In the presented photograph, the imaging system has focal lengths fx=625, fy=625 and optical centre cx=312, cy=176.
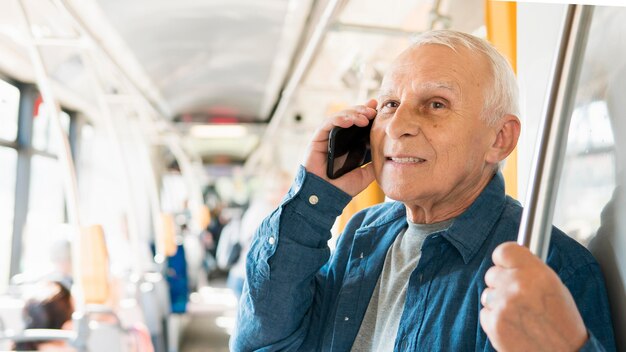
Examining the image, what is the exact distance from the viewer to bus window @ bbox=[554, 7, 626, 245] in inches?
40.5

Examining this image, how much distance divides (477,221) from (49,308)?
8.46ft

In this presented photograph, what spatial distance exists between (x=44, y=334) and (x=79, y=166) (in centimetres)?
332

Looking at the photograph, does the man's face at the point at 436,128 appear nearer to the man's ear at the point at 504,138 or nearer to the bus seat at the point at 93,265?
the man's ear at the point at 504,138

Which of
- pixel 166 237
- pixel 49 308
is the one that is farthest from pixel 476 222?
pixel 166 237

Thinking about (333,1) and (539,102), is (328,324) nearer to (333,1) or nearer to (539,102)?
(539,102)

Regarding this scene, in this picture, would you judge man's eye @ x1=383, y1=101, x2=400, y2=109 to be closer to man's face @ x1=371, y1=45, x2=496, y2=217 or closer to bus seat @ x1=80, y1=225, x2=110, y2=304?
man's face @ x1=371, y1=45, x2=496, y2=217

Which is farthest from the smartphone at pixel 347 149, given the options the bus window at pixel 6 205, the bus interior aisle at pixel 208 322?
the bus interior aisle at pixel 208 322

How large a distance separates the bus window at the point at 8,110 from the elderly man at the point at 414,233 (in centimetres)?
197

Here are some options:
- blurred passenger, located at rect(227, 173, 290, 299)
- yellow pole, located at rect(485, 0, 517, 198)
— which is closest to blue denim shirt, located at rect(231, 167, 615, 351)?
yellow pole, located at rect(485, 0, 517, 198)

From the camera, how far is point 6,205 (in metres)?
3.34

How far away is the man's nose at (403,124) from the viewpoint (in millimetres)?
1142

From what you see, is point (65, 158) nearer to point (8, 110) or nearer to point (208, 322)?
point (8, 110)

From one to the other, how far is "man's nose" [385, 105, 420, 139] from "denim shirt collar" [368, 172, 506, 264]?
17 cm

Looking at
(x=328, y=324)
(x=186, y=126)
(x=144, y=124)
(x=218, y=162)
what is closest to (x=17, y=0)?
(x=328, y=324)
